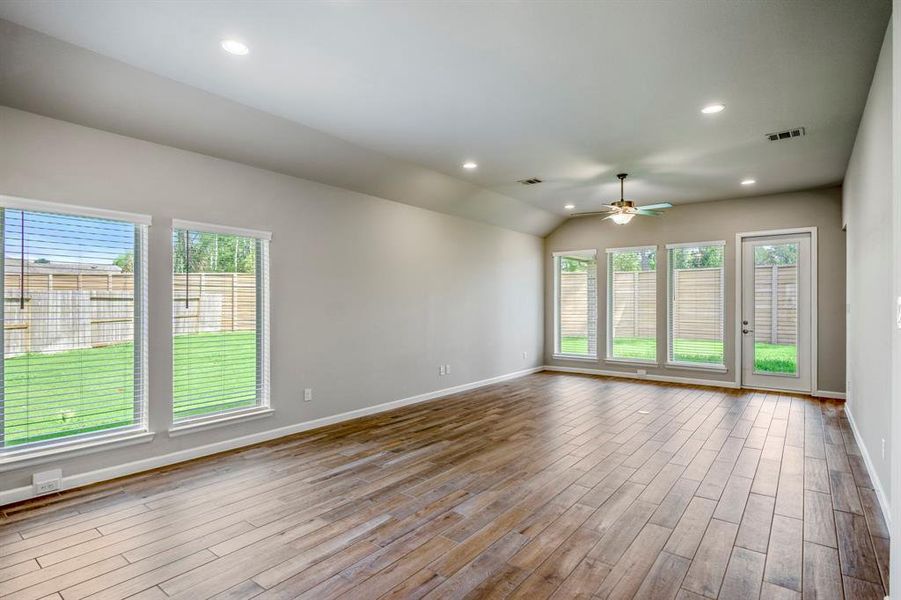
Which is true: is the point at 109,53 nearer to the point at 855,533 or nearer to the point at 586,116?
the point at 586,116

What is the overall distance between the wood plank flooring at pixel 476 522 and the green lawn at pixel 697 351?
226cm

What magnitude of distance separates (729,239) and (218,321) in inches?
289

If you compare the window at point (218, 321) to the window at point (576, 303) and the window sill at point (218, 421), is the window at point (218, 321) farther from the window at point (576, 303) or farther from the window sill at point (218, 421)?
the window at point (576, 303)

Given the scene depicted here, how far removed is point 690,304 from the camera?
7.50 m

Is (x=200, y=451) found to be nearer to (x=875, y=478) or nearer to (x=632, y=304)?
(x=875, y=478)

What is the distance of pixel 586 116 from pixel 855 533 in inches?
136

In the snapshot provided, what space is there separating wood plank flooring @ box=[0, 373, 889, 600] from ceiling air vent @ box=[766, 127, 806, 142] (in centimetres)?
299

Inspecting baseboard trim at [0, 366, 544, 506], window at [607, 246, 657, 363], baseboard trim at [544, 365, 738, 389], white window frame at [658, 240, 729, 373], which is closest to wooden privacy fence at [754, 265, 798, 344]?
white window frame at [658, 240, 729, 373]

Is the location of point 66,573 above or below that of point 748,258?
below

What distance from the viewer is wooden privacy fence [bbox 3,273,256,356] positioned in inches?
125

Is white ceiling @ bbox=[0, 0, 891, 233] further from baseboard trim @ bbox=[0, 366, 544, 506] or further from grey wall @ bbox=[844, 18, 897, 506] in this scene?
baseboard trim @ bbox=[0, 366, 544, 506]

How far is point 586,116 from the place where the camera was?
3.89 metres

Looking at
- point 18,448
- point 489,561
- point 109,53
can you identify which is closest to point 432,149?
point 109,53

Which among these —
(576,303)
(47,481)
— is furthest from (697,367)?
(47,481)
